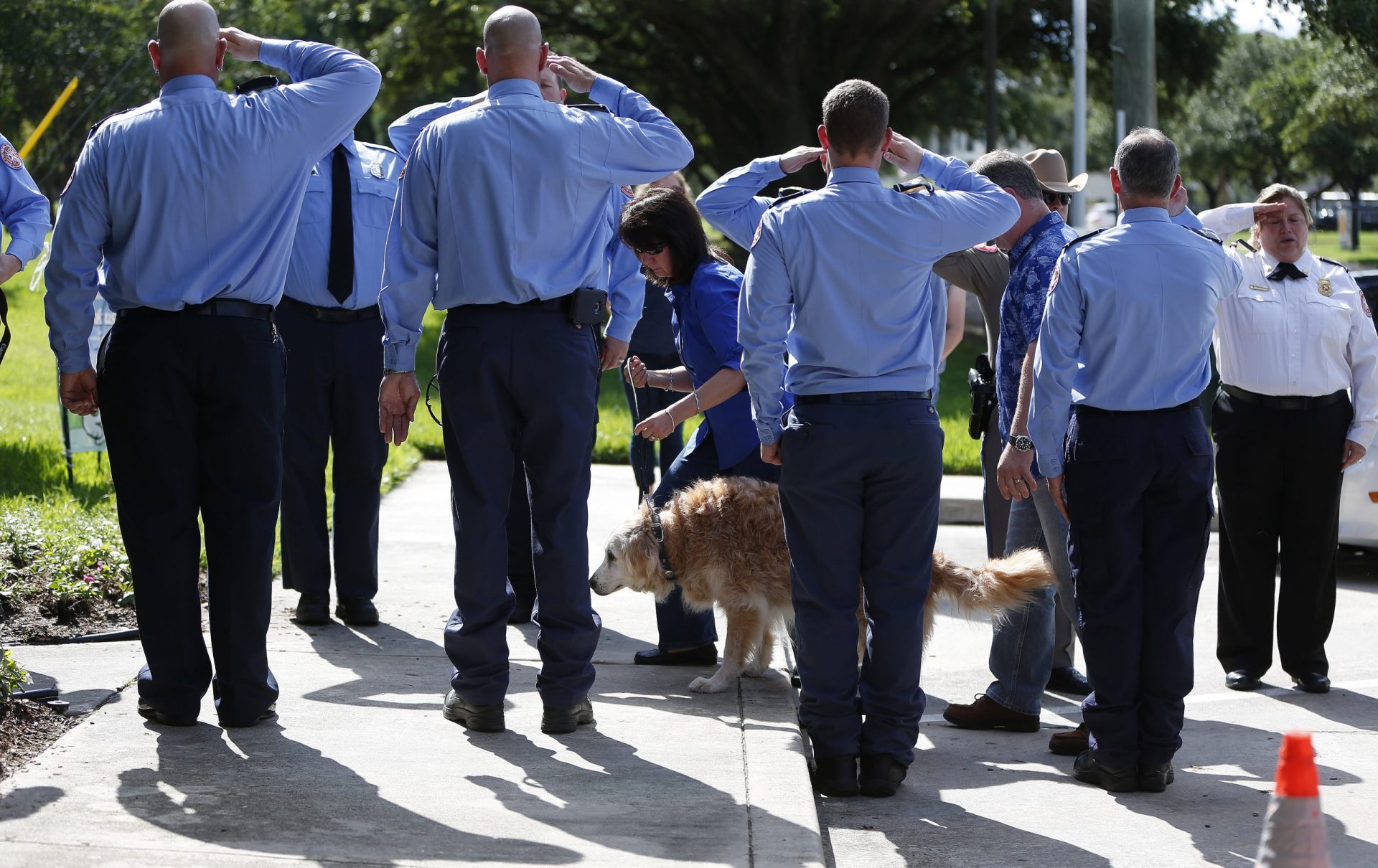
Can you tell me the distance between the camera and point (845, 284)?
181 inches

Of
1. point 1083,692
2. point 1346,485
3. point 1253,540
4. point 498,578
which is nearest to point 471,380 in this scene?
point 498,578

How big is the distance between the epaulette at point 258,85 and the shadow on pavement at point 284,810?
201 cm

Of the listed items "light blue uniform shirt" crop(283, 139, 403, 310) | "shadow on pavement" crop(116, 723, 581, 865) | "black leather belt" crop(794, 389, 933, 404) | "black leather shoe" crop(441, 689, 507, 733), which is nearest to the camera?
"shadow on pavement" crop(116, 723, 581, 865)

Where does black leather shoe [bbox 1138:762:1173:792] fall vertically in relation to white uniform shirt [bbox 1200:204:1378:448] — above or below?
below

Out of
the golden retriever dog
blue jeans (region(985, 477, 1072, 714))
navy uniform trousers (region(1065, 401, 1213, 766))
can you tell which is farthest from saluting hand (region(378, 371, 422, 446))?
blue jeans (region(985, 477, 1072, 714))

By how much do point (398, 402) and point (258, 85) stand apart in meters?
1.11

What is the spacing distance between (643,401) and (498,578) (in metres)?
3.28

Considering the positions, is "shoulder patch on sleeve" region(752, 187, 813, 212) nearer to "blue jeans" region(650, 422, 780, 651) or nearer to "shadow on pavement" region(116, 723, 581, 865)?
"blue jeans" region(650, 422, 780, 651)

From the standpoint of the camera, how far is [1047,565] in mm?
5410

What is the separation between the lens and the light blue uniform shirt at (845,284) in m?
4.59

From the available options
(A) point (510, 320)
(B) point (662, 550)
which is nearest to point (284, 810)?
(A) point (510, 320)

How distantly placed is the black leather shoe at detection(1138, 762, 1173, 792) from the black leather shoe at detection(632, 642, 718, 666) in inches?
72.2

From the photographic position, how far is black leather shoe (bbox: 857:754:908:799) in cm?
483

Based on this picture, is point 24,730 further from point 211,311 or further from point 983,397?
point 983,397
